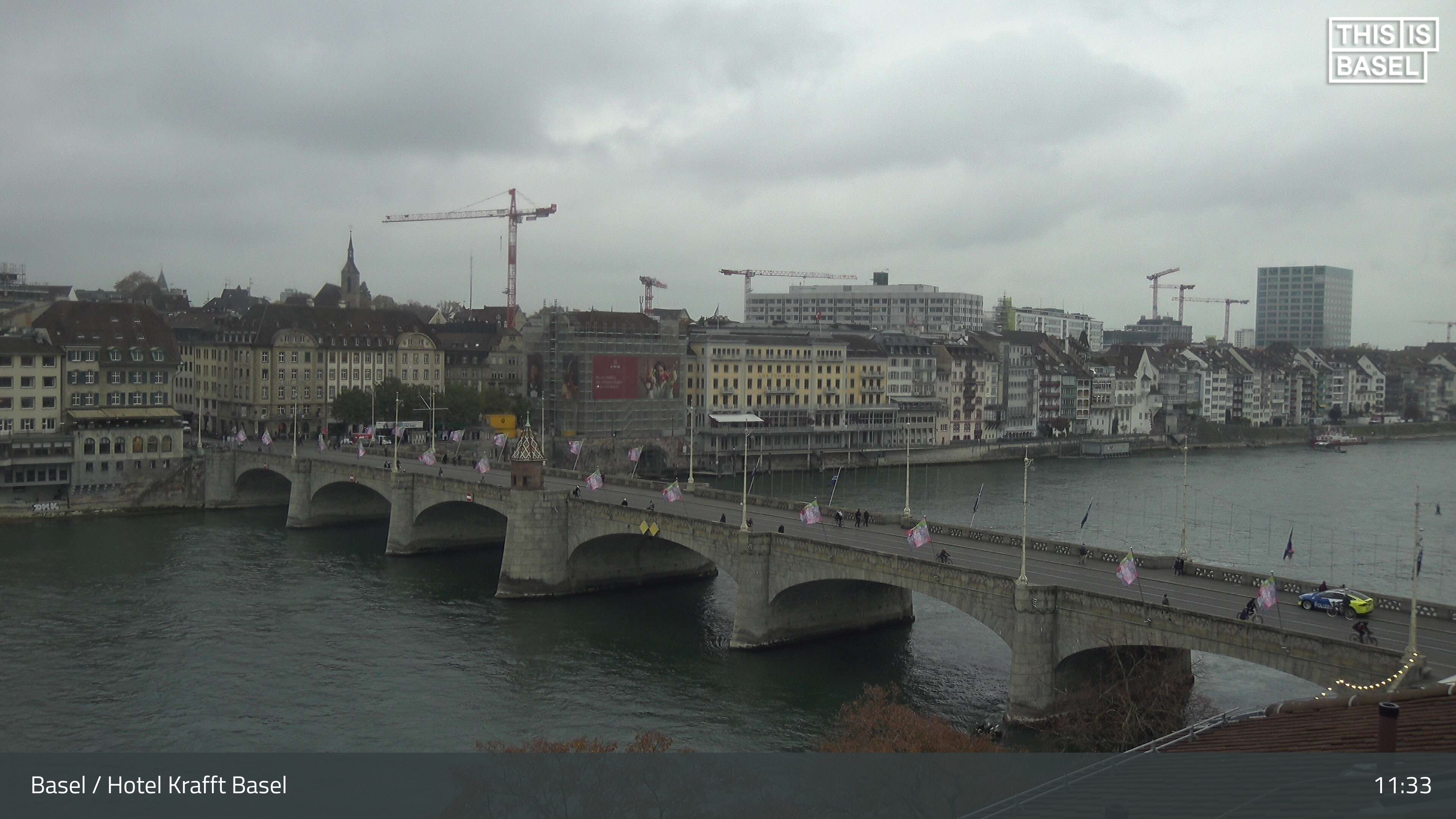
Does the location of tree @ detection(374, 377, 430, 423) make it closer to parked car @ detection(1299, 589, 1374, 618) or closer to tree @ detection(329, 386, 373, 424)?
tree @ detection(329, 386, 373, 424)

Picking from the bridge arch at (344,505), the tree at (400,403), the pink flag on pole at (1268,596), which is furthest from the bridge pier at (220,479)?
the pink flag on pole at (1268,596)

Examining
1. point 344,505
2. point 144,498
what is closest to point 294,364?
point 144,498

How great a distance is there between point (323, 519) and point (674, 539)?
135ft

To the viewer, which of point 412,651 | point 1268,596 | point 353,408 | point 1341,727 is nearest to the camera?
point 1341,727

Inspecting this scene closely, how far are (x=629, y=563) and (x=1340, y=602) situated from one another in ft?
118

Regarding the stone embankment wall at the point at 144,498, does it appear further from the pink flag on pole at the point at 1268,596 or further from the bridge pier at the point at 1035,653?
the pink flag on pole at the point at 1268,596

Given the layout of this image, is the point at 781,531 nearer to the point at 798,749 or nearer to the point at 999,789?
the point at 798,749

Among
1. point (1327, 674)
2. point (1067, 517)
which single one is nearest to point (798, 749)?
point (1327, 674)

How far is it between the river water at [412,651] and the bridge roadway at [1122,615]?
3.68 metres

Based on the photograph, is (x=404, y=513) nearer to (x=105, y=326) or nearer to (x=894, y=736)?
(x=105, y=326)

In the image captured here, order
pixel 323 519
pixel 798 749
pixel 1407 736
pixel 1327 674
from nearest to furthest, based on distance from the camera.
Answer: pixel 1407 736, pixel 1327 674, pixel 798 749, pixel 323 519

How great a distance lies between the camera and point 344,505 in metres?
88.6

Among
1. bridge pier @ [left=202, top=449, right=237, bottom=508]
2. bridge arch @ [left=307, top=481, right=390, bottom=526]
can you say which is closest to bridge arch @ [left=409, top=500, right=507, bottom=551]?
bridge arch @ [left=307, top=481, right=390, bottom=526]

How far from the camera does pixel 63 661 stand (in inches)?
1919
